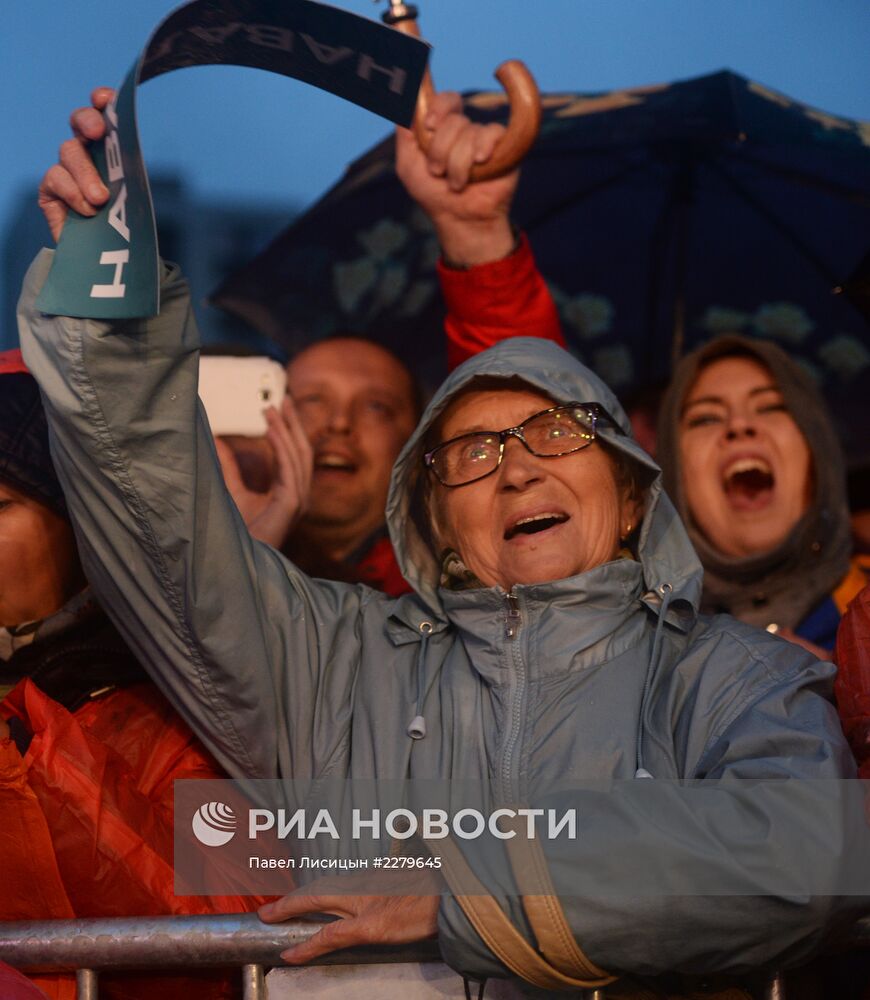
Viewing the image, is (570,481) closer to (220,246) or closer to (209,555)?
(209,555)

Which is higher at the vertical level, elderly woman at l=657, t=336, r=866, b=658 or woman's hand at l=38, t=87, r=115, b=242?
woman's hand at l=38, t=87, r=115, b=242

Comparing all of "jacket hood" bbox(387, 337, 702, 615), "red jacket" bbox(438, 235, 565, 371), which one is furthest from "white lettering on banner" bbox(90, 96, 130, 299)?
"red jacket" bbox(438, 235, 565, 371)

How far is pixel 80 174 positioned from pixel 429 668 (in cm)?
106

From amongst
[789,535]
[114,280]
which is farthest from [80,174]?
[789,535]

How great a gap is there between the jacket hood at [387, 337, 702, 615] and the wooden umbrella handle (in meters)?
0.84

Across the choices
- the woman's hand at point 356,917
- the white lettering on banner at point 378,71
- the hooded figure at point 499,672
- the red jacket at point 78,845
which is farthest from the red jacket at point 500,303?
the woman's hand at point 356,917

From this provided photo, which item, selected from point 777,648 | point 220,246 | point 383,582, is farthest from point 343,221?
point 777,648

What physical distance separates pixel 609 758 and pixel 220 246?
2600mm

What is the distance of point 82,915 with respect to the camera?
2.29m

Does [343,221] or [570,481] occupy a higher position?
[343,221]

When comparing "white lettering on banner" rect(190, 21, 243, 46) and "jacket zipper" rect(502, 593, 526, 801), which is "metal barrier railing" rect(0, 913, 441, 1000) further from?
"white lettering on banner" rect(190, 21, 243, 46)

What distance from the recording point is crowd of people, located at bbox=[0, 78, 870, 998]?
1974 millimetres

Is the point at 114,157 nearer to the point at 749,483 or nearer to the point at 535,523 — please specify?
the point at 535,523

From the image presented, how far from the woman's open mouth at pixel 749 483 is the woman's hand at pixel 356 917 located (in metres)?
1.93
